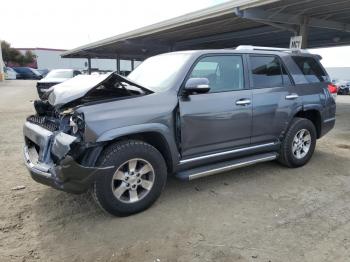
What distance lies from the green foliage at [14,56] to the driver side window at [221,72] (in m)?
Answer: 64.9

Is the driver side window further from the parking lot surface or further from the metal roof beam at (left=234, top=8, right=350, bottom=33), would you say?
the metal roof beam at (left=234, top=8, right=350, bottom=33)

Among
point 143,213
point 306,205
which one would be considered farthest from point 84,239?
point 306,205

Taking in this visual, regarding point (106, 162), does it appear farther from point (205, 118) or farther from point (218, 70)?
point (218, 70)

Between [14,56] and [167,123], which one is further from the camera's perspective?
[14,56]

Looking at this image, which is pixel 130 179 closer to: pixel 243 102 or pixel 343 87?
pixel 243 102

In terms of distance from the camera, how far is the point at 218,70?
15.0 ft

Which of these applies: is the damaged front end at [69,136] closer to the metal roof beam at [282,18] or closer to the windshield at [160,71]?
the windshield at [160,71]

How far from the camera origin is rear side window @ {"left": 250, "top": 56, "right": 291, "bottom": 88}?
16.0ft

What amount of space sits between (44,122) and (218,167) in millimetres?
Answer: 2266

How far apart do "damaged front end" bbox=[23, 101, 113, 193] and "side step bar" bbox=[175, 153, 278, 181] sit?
103cm

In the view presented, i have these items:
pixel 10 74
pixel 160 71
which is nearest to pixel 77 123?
pixel 160 71

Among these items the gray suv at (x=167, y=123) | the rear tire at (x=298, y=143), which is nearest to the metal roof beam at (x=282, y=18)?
the gray suv at (x=167, y=123)

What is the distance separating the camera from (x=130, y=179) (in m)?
3.71

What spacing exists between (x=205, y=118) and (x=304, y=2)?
25.6ft
